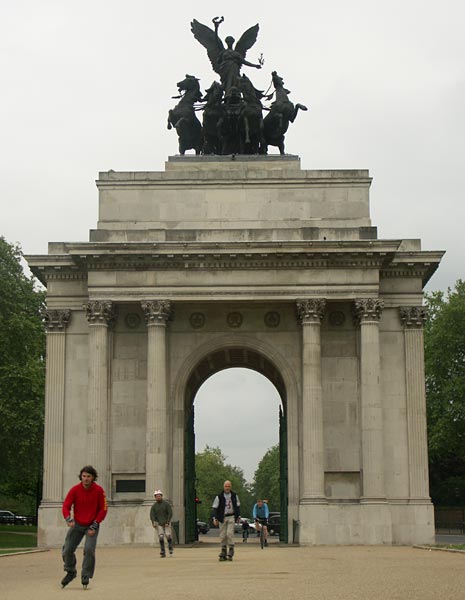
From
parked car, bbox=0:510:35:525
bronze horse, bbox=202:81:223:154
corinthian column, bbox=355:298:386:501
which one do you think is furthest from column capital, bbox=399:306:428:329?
parked car, bbox=0:510:35:525

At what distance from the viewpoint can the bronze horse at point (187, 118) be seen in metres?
49.3

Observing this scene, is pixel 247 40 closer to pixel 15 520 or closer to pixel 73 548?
pixel 73 548

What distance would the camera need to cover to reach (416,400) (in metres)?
45.9

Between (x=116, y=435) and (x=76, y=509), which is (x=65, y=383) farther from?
(x=76, y=509)

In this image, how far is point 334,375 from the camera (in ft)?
151

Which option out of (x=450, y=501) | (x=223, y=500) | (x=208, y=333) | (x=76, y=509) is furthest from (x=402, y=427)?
(x=450, y=501)

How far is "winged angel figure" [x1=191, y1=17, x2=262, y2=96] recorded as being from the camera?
49.8 metres

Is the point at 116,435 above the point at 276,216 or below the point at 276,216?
below

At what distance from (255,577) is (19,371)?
36.7m

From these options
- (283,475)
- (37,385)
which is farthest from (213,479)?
(283,475)

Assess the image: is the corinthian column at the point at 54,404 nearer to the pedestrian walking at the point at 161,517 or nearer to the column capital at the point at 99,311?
the column capital at the point at 99,311

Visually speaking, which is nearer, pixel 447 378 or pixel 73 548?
pixel 73 548

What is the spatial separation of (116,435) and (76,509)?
967 inches

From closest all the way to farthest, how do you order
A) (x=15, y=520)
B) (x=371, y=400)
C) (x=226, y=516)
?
(x=226, y=516), (x=371, y=400), (x=15, y=520)
